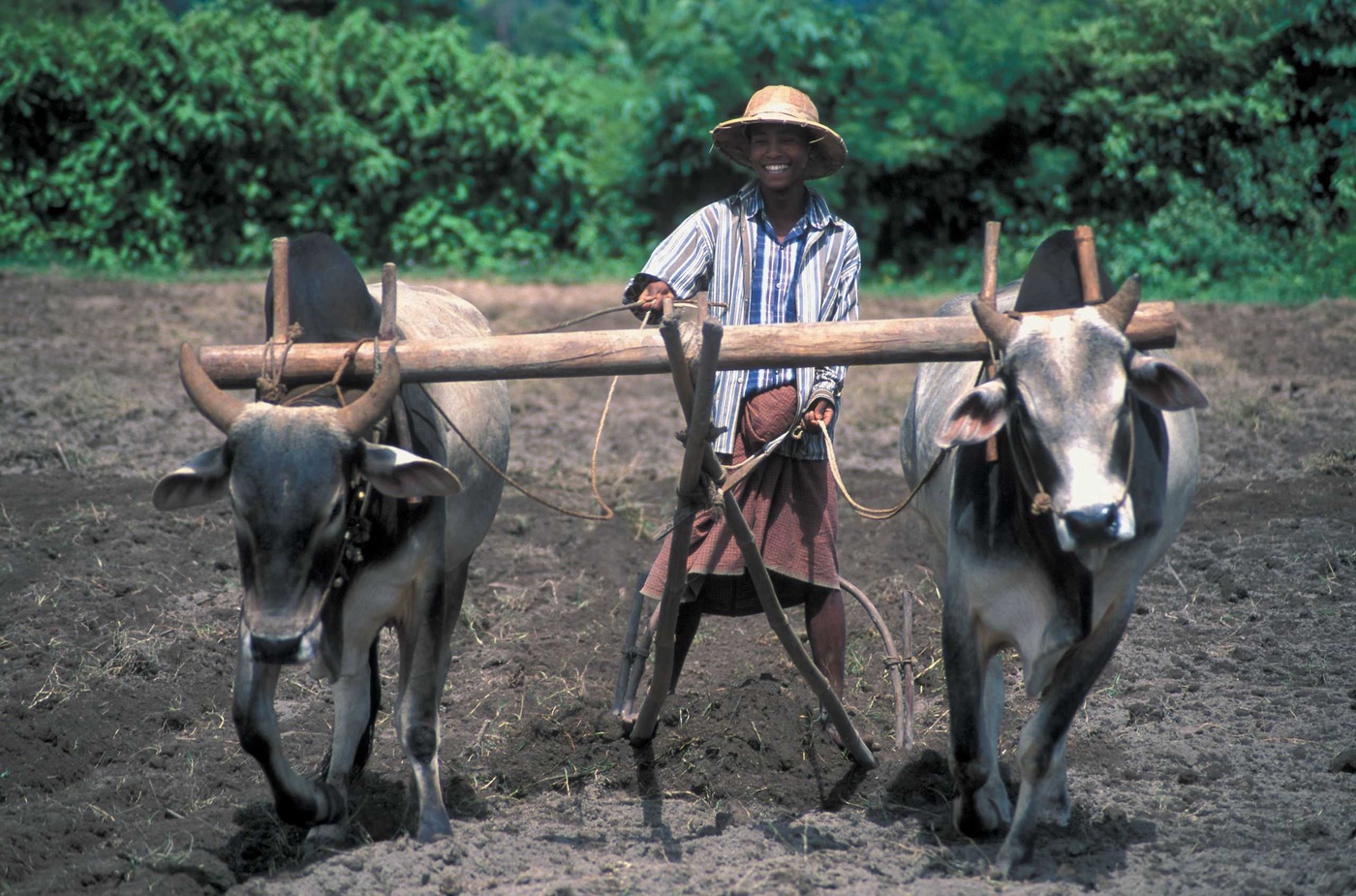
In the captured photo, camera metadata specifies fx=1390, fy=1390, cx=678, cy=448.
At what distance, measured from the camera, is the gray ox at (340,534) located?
3408 mm

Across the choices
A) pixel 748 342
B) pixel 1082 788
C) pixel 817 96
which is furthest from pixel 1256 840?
pixel 817 96

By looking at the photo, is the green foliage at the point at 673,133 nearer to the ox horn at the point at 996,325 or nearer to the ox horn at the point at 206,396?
the ox horn at the point at 996,325

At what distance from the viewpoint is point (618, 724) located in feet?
15.7

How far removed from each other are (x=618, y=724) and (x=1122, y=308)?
227cm

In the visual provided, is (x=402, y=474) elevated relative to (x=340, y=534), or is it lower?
elevated

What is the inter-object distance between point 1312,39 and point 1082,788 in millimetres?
10211

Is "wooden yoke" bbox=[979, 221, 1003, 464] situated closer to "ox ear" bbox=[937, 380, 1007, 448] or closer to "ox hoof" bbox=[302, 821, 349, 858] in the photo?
"ox ear" bbox=[937, 380, 1007, 448]

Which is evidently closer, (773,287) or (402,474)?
(402,474)

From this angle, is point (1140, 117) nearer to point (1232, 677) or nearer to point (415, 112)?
point (415, 112)

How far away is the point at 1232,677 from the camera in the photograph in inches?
202

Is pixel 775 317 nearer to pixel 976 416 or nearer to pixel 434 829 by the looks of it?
pixel 976 416

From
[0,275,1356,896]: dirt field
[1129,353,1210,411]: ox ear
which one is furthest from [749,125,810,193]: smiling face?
[0,275,1356,896]: dirt field

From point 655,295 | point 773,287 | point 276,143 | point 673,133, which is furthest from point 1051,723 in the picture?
point 276,143

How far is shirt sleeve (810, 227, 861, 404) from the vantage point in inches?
172
